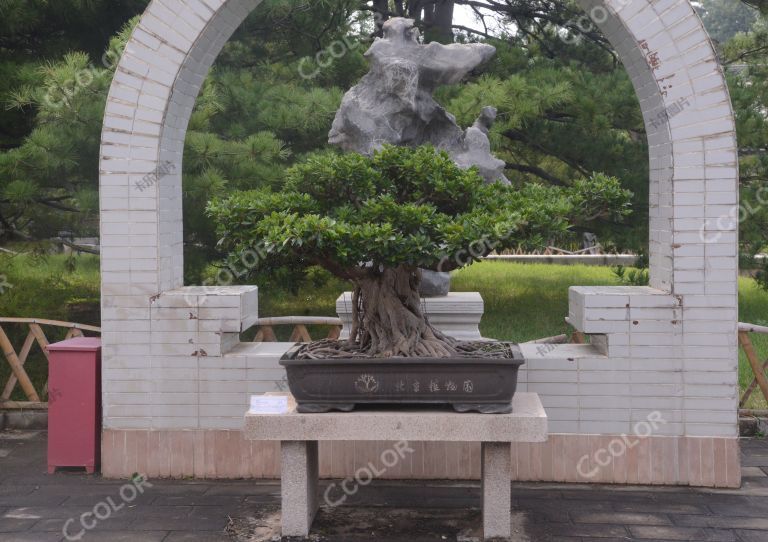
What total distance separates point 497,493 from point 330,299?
7.92 m

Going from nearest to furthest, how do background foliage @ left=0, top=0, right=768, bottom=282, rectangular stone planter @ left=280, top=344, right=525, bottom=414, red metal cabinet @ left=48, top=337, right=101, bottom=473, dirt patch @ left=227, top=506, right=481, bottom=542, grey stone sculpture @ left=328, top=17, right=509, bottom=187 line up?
rectangular stone planter @ left=280, top=344, right=525, bottom=414
dirt patch @ left=227, top=506, right=481, bottom=542
red metal cabinet @ left=48, top=337, right=101, bottom=473
grey stone sculpture @ left=328, top=17, right=509, bottom=187
background foliage @ left=0, top=0, right=768, bottom=282

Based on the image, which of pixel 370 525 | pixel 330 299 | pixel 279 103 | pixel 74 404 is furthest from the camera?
pixel 330 299

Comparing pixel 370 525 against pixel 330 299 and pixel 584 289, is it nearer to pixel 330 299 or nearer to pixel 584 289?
pixel 584 289

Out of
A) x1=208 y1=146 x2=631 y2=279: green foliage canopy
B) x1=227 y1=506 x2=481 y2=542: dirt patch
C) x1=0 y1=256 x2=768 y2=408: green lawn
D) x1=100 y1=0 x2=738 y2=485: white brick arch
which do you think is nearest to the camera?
x1=208 y1=146 x2=631 y2=279: green foliage canopy

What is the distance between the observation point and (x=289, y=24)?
9.85m

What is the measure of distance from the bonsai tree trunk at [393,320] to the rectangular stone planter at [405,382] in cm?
13

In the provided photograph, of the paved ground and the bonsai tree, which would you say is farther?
the paved ground

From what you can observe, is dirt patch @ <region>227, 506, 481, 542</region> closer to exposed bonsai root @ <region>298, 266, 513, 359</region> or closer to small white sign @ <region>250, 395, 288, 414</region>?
small white sign @ <region>250, 395, 288, 414</region>

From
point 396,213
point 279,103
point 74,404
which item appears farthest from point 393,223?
point 279,103

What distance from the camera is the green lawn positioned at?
10086mm

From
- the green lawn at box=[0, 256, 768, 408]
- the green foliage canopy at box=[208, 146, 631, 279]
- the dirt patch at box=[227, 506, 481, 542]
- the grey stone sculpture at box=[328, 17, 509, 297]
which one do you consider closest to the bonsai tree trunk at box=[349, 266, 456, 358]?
the green foliage canopy at box=[208, 146, 631, 279]

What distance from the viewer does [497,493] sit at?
Answer: 4270 mm

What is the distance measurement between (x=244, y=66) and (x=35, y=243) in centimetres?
323

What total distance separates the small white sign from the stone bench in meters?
0.05
